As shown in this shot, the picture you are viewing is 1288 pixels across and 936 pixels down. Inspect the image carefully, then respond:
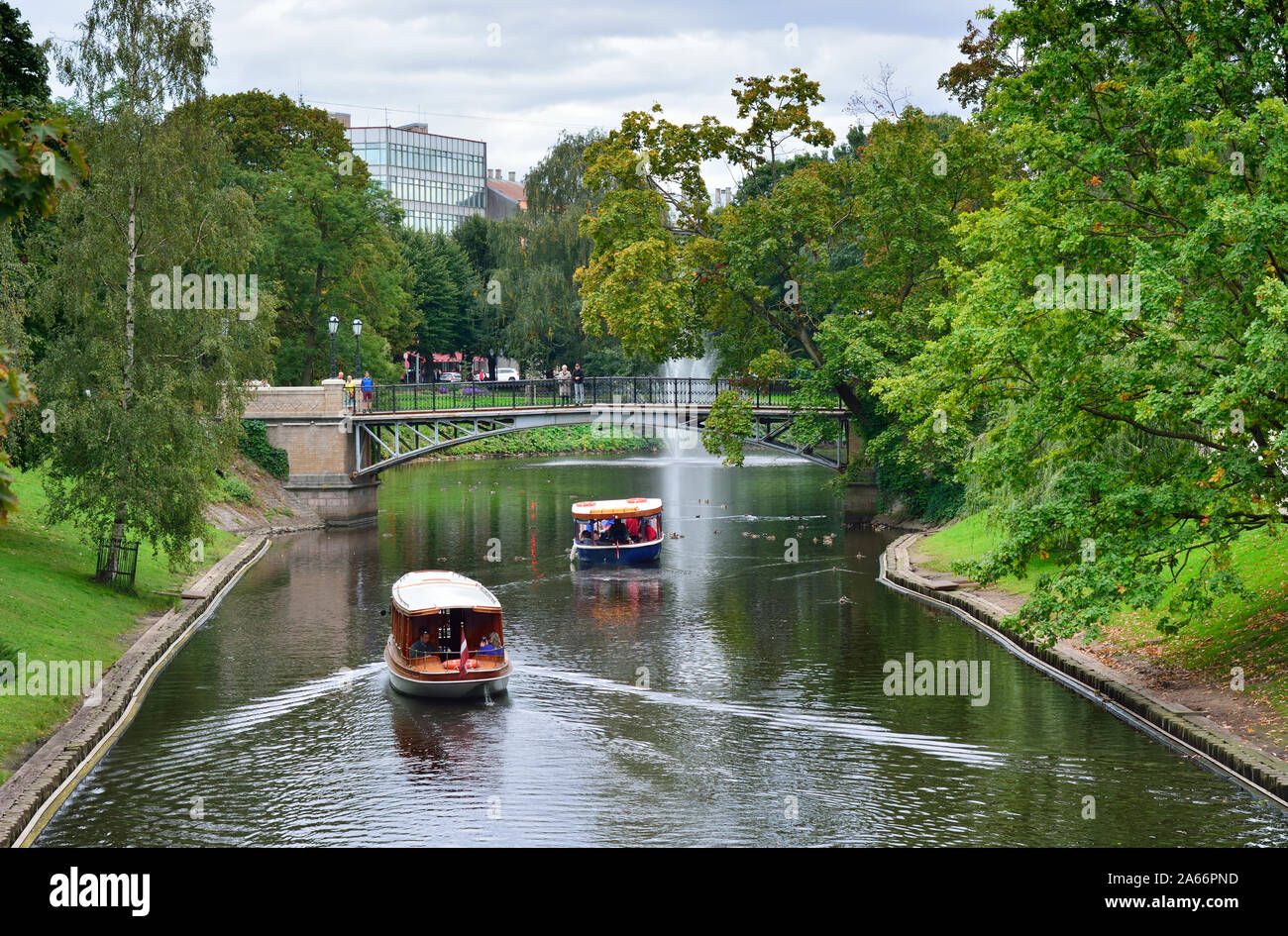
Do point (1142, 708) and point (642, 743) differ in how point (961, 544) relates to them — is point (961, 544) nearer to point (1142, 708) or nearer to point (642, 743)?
point (1142, 708)

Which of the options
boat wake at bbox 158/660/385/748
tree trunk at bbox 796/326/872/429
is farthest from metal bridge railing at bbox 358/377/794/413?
boat wake at bbox 158/660/385/748

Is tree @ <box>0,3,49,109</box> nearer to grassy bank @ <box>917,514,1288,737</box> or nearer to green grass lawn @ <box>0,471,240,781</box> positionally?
green grass lawn @ <box>0,471,240,781</box>

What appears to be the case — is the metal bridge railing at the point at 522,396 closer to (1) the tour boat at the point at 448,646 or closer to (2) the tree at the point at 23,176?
(1) the tour boat at the point at 448,646

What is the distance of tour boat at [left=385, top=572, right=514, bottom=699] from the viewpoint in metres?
27.0

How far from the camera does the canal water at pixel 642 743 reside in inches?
760

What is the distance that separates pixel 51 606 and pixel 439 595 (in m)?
8.81

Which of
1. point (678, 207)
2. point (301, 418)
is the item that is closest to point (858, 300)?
point (678, 207)

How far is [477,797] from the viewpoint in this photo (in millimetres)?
20812

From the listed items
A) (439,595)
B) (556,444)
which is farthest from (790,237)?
(556,444)

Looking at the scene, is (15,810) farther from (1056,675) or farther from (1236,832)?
(1056,675)

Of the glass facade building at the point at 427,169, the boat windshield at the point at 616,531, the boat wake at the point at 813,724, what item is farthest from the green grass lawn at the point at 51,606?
the glass facade building at the point at 427,169

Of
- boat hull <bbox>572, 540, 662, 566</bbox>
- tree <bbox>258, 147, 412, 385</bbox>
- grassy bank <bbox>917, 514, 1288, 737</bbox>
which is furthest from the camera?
tree <bbox>258, 147, 412, 385</bbox>

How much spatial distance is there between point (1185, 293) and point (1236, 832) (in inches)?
389

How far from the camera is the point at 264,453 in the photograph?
58.5 metres
